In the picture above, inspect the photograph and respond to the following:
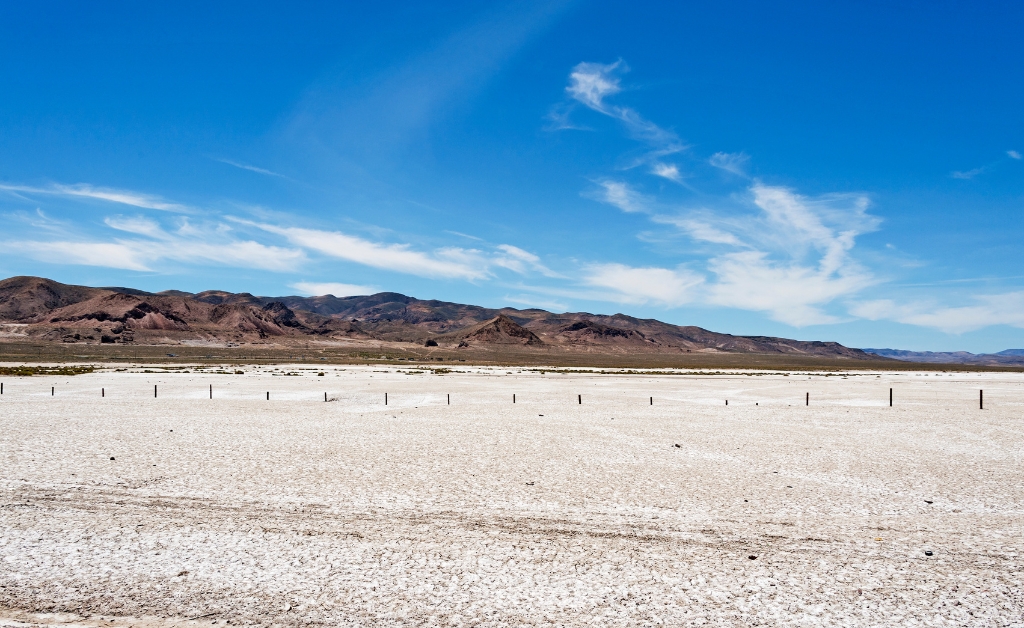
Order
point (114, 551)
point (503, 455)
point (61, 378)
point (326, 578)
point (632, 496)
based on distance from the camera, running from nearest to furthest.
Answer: point (326, 578)
point (114, 551)
point (632, 496)
point (503, 455)
point (61, 378)

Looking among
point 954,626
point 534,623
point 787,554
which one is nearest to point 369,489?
point 534,623

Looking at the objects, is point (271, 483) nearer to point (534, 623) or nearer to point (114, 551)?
point (114, 551)

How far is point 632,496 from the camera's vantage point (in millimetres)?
12633

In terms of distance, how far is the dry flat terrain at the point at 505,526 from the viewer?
7504 millimetres

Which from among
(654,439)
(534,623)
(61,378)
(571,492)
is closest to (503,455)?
(571,492)

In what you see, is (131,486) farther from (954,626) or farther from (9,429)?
(954,626)

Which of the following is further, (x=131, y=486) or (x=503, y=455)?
(x=503, y=455)

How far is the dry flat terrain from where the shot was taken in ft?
24.6

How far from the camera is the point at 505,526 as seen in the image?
10547 mm

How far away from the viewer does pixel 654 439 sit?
20375mm

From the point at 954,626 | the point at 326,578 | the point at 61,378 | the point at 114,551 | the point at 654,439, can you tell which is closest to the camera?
the point at 954,626

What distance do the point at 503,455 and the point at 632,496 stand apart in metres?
5.19

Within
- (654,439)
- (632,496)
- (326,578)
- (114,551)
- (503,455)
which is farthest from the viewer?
(654,439)

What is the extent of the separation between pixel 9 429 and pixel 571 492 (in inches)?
784
